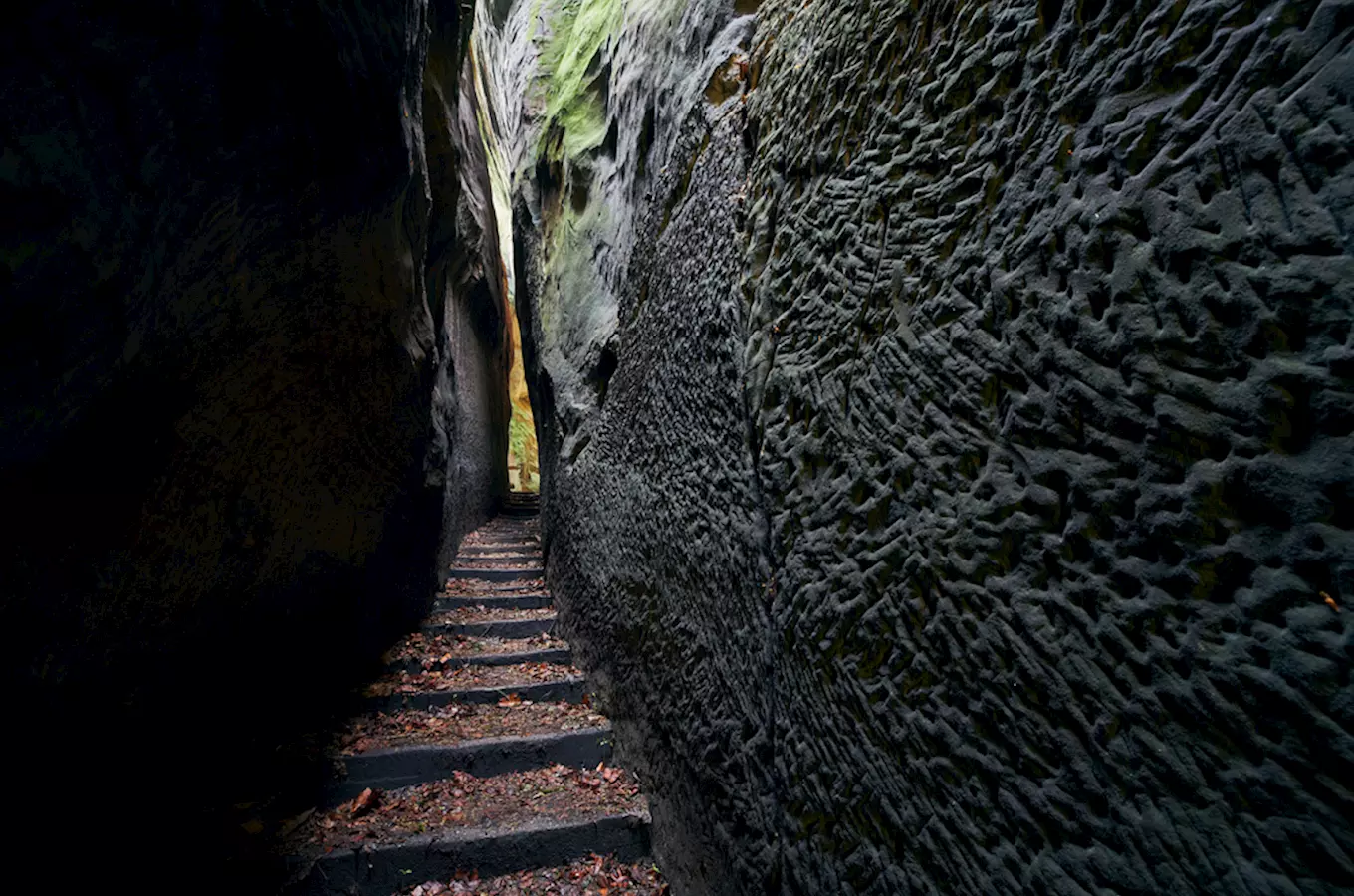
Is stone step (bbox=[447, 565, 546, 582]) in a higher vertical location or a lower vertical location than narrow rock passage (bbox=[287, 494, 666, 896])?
higher

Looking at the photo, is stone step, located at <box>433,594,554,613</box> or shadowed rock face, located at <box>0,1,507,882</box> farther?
stone step, located at <box>433,594,554,613</box>

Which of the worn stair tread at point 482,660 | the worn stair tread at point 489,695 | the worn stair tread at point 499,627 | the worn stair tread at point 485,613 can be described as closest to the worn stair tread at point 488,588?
the worn stair tread at point 485,613

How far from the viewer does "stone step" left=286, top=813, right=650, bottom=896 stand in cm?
206

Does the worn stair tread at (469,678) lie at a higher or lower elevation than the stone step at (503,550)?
lower

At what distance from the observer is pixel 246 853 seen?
2082 mm

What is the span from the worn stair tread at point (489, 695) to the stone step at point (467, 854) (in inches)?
35.0

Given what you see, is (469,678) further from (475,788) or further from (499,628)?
(475,788)

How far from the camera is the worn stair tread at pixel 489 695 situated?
2.99 m

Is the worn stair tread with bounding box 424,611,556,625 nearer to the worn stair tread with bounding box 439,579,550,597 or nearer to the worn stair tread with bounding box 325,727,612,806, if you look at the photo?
the worn stair tread with bounding box 439,579,550,597

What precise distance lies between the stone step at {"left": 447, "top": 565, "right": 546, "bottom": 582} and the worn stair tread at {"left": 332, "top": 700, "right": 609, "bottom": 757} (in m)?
1.70

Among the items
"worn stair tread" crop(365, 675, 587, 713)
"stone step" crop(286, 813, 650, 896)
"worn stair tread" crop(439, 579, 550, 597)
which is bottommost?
"stone step" crop(286, 813, 650, 896)

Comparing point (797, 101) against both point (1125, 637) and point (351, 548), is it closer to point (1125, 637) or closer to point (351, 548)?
point (1125, 637)

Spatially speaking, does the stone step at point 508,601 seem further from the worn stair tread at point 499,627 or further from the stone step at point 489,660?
the stone step at point 489,660

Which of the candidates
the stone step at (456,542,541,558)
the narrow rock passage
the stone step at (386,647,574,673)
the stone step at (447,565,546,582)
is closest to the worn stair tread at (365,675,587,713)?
the narrow rock passage
